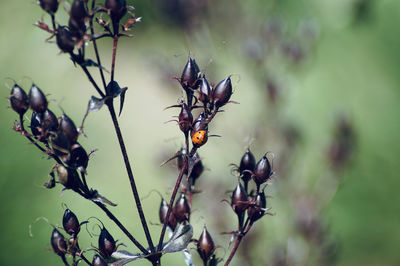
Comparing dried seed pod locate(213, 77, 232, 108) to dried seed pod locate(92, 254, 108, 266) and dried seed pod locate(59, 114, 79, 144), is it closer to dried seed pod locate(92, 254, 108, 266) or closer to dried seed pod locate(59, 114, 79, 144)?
dried seed pod locate(59, 114, 79, 144)

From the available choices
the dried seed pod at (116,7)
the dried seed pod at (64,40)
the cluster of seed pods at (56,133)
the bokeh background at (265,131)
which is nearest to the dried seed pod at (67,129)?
the cluster of seed pods at (56,133)

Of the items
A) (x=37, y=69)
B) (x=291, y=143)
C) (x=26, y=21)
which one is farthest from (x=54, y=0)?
(x=26, y=21)

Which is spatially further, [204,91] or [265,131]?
[265,131]

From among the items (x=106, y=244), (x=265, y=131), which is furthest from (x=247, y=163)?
(x=265, y=131)

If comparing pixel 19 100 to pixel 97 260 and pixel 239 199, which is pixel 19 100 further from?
pixel 239 199

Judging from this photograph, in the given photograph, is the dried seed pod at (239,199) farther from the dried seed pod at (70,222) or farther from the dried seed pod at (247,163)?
the dried seed pod at (70,222)
